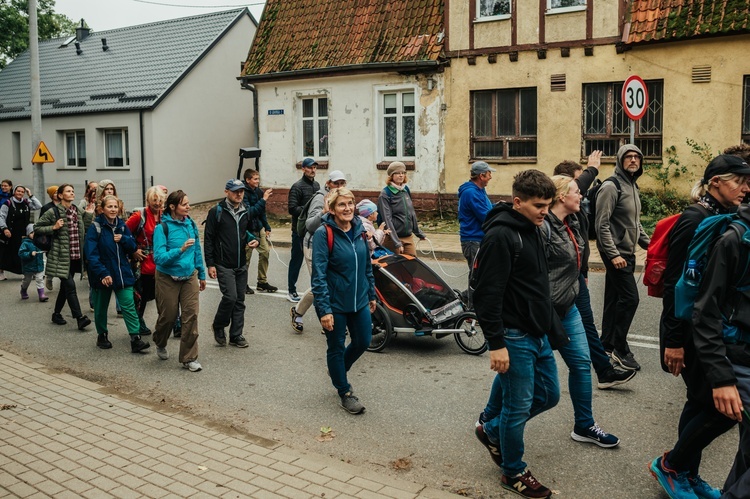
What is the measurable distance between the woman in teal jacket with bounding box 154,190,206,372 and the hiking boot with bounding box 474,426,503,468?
3497 mm

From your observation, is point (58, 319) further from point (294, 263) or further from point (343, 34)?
point (343, 34)

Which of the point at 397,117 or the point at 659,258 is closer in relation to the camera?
the point at 659,258

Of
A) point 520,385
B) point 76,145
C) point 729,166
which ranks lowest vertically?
point 520,385

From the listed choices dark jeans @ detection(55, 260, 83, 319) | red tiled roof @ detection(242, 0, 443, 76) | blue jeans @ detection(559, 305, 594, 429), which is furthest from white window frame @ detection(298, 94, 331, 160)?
blue jeans @ detection(559, 305, 594, 429)

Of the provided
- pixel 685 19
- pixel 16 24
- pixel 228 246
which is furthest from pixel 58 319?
pixel 16 24

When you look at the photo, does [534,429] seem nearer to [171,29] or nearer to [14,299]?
[14,299]

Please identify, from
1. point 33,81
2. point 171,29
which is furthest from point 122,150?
point 33,81

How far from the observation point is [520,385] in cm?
465

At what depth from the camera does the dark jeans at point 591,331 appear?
6457mm

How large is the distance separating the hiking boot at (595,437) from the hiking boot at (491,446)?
781 mm

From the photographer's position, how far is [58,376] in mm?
7488

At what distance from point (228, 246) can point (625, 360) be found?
4.18 metres

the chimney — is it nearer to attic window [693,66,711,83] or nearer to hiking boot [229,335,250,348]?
attic window [693,66,711,83]

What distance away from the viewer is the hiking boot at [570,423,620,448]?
541 centimetres
